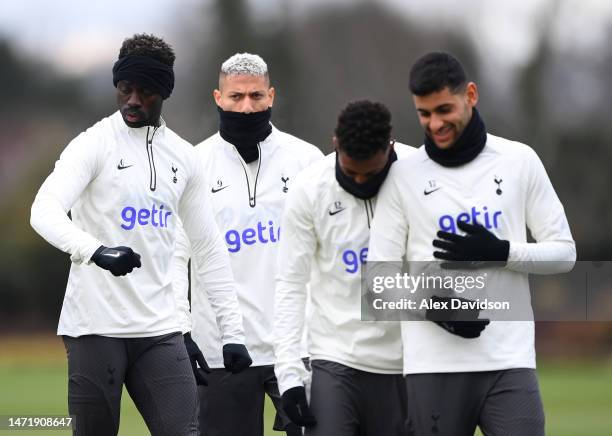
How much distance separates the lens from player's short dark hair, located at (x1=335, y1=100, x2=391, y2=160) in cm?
552

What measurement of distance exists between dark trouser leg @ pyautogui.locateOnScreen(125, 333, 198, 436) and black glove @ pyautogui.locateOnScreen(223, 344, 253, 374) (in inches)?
13.9

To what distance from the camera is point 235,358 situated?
6602mm

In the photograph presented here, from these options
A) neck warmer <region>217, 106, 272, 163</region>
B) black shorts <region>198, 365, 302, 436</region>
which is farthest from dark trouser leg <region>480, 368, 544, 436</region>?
neck warmer <region>217, 106, 272, 163</region>

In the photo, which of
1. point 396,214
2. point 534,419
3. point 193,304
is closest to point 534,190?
point 396,214

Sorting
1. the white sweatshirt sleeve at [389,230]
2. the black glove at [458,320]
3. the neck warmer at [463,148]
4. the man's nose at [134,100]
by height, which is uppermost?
the man's nose at [134,100]

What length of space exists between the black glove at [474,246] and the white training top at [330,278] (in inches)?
22.7

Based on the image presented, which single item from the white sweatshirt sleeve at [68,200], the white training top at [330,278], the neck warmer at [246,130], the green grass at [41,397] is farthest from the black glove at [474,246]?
the green grass at [41,397]

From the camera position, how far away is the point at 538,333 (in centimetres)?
3397

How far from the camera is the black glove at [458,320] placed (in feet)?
17.2

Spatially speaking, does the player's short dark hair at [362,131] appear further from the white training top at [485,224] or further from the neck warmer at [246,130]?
the neck warmer at [246,130]

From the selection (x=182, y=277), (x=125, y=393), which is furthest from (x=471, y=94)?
(x=125, y=393)


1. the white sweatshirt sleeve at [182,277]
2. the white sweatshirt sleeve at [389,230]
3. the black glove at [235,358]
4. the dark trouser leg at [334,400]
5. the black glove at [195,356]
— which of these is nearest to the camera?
the white sweatshirt sleeve at [389,230]

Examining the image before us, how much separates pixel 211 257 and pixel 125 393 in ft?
63.1

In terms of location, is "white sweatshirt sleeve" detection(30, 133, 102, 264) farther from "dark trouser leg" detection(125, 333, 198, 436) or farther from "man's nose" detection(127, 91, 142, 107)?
"dark trouser leg" detection(125, 333, 198, 436)
